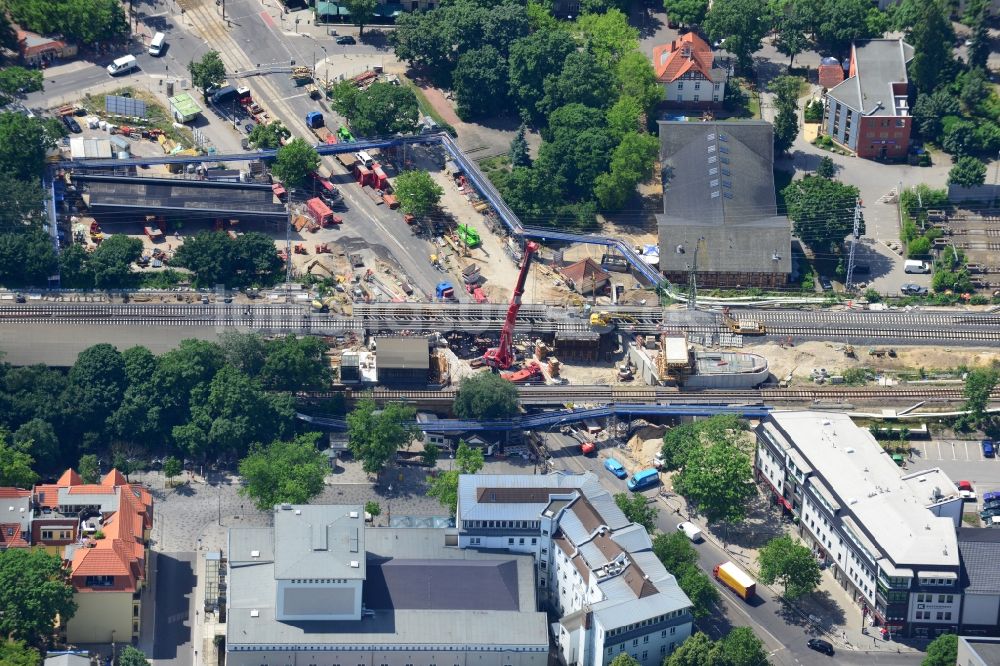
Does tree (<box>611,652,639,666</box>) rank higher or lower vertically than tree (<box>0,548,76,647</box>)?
lower

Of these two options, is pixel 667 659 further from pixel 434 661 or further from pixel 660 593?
pixel 434 661

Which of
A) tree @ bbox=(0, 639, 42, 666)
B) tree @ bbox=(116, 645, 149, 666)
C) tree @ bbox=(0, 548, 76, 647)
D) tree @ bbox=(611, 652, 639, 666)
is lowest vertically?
tree @ bbox=(116, 645, 149, 666)

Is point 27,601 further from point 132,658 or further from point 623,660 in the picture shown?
point 623,660

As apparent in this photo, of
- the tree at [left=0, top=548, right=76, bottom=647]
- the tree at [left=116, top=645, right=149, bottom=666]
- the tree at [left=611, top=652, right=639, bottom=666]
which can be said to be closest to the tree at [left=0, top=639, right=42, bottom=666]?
the tree at [left=0, top=548, right=76, bottom=647]

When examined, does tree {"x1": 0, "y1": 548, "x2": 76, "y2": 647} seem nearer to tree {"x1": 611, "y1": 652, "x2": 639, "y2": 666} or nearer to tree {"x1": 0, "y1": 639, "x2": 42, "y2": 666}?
tree {"x1": 0, "y1": 639, "x2": 42, "y2": 666}

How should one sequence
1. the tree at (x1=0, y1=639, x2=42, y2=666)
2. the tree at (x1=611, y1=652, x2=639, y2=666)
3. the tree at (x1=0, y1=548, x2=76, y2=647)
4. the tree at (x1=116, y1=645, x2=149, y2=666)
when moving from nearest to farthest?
the tree at (x1=0, y1=639, x2=42, y2=666), the tree at (x1=611, y1=652, x2=639, y2=666), the tree at (x1=116, y1=645, x2=149, y2=666), the tree at (x1=0, y1=548, x2=76, y2=647)

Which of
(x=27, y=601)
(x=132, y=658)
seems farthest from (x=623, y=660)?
(x=27, y=601)

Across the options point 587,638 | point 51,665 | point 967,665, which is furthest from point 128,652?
point 967,665

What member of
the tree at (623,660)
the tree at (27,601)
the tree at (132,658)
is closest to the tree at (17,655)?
the tree at (27,601)
